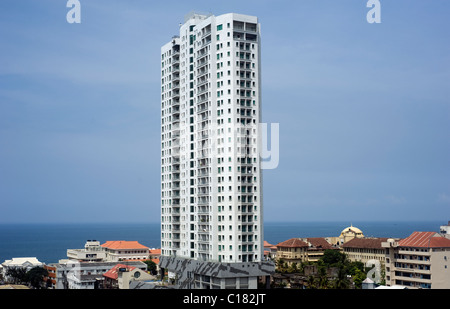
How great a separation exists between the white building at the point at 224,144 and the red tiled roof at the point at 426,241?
19.9 m

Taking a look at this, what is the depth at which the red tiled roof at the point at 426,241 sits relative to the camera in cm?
6341

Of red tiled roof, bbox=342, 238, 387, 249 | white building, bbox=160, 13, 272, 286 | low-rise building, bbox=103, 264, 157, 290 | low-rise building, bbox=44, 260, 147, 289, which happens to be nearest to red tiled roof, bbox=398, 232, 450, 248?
white building, bbox=160, 13, 272, 286

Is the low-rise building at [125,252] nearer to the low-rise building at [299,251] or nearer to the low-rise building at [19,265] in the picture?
the low-rise building at [19,265]

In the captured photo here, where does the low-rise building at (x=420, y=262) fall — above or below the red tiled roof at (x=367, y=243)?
above

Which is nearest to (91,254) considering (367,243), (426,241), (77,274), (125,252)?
(125,252)

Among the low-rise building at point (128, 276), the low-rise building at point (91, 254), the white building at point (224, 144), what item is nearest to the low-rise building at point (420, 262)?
the white building at point (224, 144)

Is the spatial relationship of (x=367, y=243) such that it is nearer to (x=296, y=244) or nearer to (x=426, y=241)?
(x=296, y=244)

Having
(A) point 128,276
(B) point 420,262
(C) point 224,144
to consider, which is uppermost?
(C) point 224,144

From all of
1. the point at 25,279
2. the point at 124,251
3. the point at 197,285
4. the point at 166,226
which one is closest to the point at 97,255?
the point at 124,251

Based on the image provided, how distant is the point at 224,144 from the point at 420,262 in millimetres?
28908

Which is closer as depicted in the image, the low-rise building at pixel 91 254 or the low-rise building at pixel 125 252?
the low-rise building at pixel 91 254

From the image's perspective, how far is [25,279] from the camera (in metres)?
85.3

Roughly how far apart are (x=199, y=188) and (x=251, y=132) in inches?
402

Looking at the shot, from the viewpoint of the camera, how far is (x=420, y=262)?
2534 inches
